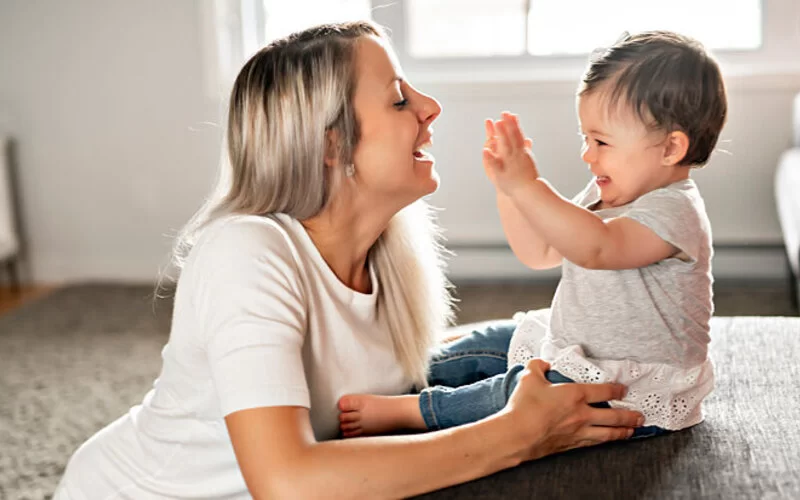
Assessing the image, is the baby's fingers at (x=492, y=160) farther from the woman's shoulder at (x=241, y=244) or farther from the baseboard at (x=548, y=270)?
the baseboard at (x=548, y=270)

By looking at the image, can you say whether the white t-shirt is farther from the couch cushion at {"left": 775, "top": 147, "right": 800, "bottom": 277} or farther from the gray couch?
the couch cushion at {"left": 775, "top": 147, "right": 800, "bottom": 277}

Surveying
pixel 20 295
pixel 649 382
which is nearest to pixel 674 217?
pixel 649 382

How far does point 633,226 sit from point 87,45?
10.9 ft

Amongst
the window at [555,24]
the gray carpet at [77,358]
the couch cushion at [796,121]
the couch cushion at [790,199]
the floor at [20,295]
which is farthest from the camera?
the floor at [20,295]

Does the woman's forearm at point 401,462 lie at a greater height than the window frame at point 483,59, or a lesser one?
lesser

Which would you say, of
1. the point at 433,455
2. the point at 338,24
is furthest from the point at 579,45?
the point at 433,455

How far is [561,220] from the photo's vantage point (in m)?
1.19

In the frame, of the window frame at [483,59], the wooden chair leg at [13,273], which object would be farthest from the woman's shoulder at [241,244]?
the wooden chair leg at [13,273]

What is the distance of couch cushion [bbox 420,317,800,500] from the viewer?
3.68 feet

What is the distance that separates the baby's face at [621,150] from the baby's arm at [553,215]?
0.12 meters

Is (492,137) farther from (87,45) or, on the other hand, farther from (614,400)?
(87,45)

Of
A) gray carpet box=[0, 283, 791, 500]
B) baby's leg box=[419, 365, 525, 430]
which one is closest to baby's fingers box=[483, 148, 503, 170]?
baby's leg box=[419, 365, 525, 430]

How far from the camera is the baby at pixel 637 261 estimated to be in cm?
125

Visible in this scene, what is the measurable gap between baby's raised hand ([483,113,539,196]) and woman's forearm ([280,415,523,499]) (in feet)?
0.94
